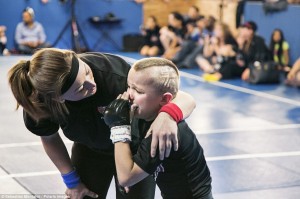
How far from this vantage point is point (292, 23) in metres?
13.3

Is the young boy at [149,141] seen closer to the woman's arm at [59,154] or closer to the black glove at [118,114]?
the black glove at [118,114]

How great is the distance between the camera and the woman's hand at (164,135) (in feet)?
8.96

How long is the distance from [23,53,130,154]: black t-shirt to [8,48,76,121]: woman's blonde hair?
0.24m

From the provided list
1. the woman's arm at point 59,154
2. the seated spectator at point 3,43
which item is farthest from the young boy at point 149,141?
the seated spectator at point 3,43

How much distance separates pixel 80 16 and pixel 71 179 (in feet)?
47.8

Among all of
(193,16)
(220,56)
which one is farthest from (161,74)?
(193,16)

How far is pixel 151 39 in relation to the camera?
663 inches

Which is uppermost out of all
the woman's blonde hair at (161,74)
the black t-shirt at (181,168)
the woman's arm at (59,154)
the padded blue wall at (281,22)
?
the woman's blonde hair at (161,74)

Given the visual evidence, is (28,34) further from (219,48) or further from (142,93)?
(142,93)

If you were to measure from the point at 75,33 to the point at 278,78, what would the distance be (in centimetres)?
711

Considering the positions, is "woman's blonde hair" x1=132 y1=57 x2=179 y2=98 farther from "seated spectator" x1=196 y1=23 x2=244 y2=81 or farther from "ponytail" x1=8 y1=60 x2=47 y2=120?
"seated spectator" x1=196 y1=23 x2=244 y2=81

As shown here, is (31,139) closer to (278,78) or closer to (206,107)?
(206,107)

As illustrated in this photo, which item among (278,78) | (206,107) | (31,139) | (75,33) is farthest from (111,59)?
(75,33)

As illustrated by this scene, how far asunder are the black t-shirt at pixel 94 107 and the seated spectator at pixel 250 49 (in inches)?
360
